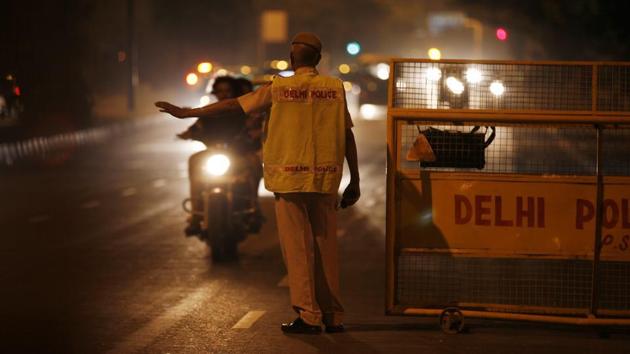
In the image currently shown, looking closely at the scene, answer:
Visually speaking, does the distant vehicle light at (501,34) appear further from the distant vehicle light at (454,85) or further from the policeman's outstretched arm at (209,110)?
the policeman's outstretched arm at (209,110)

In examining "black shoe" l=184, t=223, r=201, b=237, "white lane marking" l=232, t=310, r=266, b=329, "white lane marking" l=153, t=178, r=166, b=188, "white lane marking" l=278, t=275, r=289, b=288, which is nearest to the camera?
"white lane marking" l=232, t=310, r=266, b=329

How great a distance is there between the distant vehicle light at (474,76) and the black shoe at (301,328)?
1904mm

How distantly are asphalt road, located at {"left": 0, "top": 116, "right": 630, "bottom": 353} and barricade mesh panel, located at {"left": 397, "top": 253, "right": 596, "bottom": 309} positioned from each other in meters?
0.29

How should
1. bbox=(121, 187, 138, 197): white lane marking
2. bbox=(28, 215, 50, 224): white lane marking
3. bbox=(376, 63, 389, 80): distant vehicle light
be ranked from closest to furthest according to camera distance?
bbox=(28, 215, 50, 224): white lane marking
bbox=(121, 187, 138, 197): white lane marking
bbox=(376, 63, 389, 80): distant vehicle light

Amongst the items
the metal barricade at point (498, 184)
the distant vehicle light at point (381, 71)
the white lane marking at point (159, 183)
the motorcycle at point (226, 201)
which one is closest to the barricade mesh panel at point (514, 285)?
the metal barricade at point (498, 184)

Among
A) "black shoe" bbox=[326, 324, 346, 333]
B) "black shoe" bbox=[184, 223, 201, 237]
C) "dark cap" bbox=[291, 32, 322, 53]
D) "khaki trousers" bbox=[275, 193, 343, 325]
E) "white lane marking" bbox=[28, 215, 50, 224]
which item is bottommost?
"black shoe" bbox=[326, 324, 346, 333]

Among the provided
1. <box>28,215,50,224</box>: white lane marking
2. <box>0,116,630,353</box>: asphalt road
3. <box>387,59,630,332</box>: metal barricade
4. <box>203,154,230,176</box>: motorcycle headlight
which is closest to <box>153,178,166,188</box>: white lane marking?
<box>0,116,630,353</box>: asphalt road

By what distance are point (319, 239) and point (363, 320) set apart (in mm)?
953

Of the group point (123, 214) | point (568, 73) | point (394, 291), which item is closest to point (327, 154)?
point (394, 291)

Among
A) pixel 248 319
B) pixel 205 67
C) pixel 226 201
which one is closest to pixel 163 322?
pixel 248 319

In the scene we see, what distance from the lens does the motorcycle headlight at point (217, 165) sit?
41.7 ft

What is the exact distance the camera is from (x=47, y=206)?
18.2 meters

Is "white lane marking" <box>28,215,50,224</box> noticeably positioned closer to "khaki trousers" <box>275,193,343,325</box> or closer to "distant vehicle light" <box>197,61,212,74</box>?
"khaki trousers" <box>275,193,343,325</box>

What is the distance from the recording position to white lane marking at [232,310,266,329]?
28.9 feet
